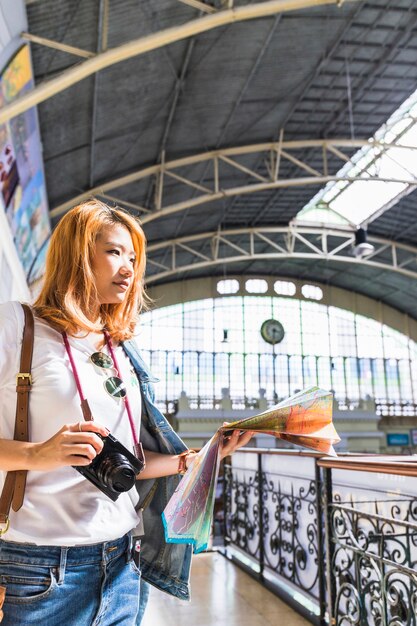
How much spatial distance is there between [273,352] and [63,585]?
2539 centimetres

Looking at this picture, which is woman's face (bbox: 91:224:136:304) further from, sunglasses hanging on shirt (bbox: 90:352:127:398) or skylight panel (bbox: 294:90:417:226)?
skylight panel (bbox: 294:90:417:226)

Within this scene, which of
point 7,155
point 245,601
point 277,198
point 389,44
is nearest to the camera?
point 245,601

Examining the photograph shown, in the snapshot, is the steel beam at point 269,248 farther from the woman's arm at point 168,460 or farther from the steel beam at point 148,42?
the woman's arm at point 168,460

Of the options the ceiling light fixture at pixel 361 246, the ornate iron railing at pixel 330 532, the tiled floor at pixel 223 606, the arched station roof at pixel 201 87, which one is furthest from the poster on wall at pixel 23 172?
the ceiling light fixture at pixel 361 246

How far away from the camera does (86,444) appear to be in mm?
998

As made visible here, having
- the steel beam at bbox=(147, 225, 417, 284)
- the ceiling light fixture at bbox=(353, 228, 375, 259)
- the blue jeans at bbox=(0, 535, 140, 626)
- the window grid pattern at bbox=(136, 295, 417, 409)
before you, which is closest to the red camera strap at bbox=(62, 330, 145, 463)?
the blue jeans at bbox=(0, 535, 140, 626)

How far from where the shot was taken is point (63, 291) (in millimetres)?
1261

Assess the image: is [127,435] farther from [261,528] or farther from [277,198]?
[277,198]

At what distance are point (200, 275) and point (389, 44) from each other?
16.5 metres

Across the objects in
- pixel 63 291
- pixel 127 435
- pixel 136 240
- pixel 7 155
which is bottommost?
pixel 127 435

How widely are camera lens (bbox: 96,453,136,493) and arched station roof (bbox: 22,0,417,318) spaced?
5.82 m

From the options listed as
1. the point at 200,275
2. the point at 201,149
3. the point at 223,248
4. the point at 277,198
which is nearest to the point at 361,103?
the point at 201,149

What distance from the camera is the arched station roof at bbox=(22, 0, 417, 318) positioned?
6.79 m

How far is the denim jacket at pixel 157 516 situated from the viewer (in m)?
1.40
